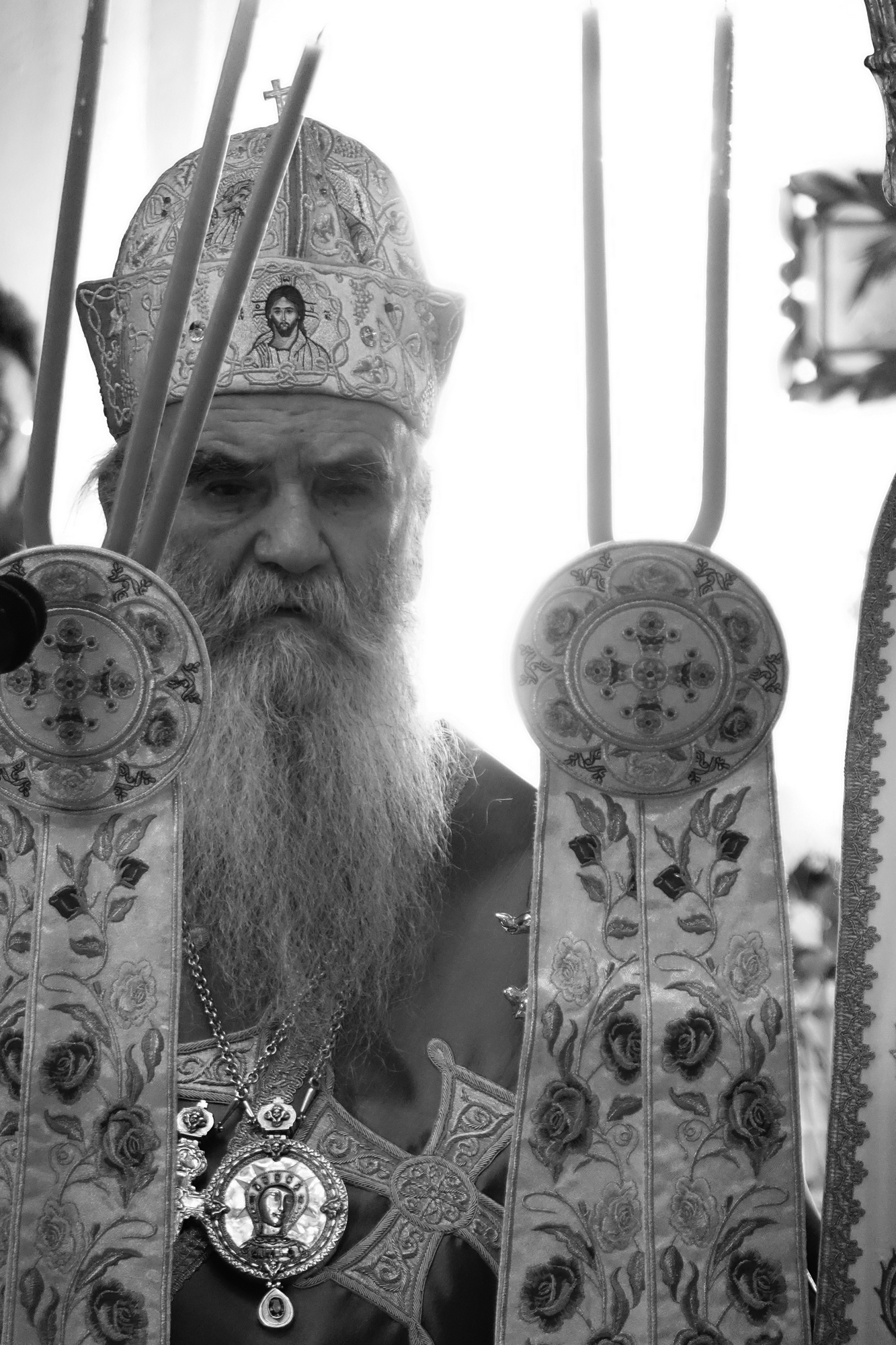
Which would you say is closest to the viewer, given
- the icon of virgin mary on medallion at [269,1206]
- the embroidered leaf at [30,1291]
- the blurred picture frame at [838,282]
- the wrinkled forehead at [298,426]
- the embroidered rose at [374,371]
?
the embroidered leaf at [30,1291]

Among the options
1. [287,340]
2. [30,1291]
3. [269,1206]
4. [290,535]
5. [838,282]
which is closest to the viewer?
[30,1291]

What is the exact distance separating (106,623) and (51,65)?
1716 millimetres

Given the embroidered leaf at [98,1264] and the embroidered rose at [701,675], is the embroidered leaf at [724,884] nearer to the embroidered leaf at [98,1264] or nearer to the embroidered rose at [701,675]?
the embroidered rose at [701,675]

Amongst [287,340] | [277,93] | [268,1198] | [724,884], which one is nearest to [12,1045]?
[268,1198]

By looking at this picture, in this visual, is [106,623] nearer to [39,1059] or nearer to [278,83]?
[39,1059]

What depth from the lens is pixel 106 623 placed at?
3.54 feet

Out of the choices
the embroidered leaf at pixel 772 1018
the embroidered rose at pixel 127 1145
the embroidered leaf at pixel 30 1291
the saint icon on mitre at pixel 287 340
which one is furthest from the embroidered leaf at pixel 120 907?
the saint icon on mitre at pixel 287 340

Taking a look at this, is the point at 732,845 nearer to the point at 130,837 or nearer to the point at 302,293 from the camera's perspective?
the point at 130,837

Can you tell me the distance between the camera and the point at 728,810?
1.15 meters

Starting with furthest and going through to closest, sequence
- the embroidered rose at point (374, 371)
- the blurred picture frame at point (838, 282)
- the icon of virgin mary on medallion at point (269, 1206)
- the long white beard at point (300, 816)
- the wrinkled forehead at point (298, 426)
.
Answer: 1. the blurred picture frame at point (838, 282)
2. the embroidered rose at point (374, 371)
3. the wrinkled forehead at point (298, 426)
4. the long white beard at point (300, 816)
5. the icon of virgin mary on medallion at point (269, 1206)

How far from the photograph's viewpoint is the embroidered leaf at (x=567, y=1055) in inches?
44.3

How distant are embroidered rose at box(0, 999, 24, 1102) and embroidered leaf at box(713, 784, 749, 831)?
0.48 meters

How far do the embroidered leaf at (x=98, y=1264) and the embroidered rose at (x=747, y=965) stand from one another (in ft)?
1.41

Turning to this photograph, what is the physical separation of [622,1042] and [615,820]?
15cm
